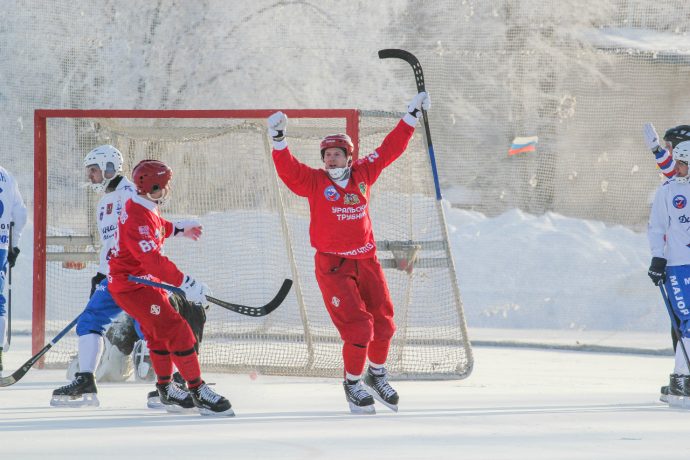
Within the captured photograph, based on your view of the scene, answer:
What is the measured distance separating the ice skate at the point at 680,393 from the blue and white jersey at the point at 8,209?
375 cm

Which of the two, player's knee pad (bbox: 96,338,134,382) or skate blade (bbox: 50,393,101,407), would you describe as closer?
skate blade (bbox: 50,393,101,407)

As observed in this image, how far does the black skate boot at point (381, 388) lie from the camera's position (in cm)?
648

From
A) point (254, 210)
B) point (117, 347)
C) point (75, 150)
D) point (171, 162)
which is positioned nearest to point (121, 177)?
point (117, 347)

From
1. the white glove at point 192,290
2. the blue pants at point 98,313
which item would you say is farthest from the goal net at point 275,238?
the white glove at point 192,290

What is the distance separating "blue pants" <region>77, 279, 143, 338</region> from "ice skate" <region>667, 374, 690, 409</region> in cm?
283

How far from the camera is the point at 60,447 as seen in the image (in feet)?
16.8

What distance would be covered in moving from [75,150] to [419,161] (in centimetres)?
1445

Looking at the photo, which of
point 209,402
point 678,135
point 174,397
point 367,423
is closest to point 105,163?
point 174,397

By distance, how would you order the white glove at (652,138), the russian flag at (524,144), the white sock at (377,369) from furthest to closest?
1. the russian flag at (524,144)
2. the white glove at (652,138)
3. the white sock at (377,369)

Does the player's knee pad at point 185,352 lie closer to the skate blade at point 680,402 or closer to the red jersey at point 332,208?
the red jersey at point 332,208

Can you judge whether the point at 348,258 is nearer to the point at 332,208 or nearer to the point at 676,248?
the point at 332,208

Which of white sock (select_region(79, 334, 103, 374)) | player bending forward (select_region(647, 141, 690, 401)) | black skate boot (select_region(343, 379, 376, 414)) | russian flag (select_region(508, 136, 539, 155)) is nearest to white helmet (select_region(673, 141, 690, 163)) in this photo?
player bending forward (select_region(647, 141, 690, 401))

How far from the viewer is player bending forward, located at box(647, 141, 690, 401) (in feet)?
22.6

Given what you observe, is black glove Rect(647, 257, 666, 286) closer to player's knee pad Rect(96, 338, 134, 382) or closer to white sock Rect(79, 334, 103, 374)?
white sock Rect(79, 334, 103, 374)
